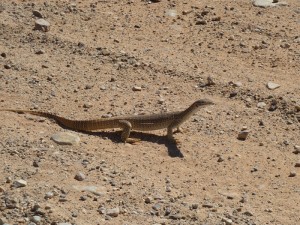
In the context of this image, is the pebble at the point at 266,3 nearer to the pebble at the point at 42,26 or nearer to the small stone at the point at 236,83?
the small stone at the point at 236,83

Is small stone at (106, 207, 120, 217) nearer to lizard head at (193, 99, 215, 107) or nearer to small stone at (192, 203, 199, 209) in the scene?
small stone at (192, 203, 199, 209)

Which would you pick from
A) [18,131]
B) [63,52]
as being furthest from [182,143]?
[63,52]

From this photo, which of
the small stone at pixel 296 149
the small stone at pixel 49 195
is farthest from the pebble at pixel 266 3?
the small stone at pixel 49 195

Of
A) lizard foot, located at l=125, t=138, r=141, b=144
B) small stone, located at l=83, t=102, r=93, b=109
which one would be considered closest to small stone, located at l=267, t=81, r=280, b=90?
lizard foot, located at l=125, t=138, r=141, b=144

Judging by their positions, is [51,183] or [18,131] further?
[18,131]

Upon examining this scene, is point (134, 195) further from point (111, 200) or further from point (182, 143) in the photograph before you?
point (182, 143)
